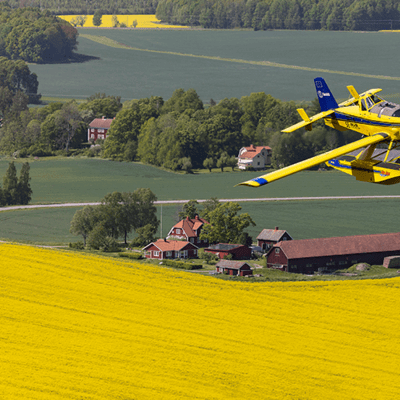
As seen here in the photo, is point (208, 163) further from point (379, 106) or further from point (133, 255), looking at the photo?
point (379, 106)

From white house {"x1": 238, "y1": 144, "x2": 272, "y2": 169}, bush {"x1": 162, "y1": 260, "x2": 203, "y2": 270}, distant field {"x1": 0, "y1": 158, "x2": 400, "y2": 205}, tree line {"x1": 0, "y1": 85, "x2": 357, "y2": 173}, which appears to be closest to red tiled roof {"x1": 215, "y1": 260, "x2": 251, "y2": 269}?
bush {"x1": 162, "y1": 260, "x2": 203, "y2": 270}

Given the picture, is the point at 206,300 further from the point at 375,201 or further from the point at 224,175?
the point at 224,175

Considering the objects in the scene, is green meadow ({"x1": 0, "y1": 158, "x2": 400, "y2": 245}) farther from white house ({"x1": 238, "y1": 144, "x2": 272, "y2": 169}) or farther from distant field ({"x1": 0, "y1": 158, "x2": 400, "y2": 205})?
white house ({"x1": 238, "y1": 144, "x2": 272, "y2": 169})

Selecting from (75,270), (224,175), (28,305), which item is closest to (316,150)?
(224,175)

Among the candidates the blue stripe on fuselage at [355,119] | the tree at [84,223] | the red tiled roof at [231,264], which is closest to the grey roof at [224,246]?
the red tiled roof at [231,264]

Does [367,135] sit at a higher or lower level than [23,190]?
higher

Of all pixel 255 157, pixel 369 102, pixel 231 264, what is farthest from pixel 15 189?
pixel 369 102

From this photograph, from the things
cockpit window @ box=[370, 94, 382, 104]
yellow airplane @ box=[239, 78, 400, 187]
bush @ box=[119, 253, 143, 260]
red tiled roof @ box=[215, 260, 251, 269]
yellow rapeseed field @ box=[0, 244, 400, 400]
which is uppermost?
cockpit window @ box=[370, 94, 382, 104]
